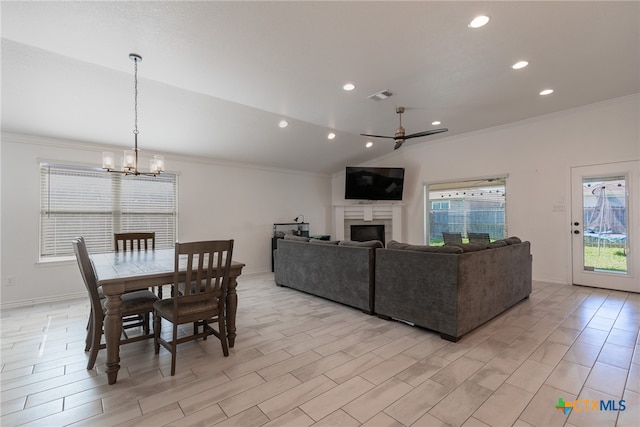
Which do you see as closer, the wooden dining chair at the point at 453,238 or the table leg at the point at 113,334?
the table leg at the point at 113,334

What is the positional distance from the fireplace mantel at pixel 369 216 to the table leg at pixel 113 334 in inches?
227

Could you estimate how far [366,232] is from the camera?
7.45m

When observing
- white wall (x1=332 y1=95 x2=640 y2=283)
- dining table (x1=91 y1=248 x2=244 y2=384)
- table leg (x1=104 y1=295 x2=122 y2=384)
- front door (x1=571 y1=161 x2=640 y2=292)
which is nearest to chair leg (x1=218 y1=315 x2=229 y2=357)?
dining table (x1=91 y1=248 x2=244 y2=384)

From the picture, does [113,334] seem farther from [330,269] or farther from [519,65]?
[519,65]

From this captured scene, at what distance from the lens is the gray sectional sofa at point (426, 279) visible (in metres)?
2.76

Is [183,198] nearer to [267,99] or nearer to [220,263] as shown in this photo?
[267,99]

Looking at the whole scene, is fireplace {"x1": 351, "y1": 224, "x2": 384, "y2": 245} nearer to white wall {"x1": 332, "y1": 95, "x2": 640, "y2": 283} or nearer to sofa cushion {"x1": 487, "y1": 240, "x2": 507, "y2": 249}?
white wall {"x1": 332, "y1": 95, "x2": 640, "y2": 283}

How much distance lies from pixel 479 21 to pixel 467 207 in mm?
4268

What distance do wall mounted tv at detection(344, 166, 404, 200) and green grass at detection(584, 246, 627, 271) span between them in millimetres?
3469

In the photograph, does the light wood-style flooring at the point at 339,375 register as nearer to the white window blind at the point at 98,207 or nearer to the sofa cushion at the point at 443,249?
the sofa cushion at the point at 443,249

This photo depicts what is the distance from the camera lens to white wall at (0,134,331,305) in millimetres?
3951

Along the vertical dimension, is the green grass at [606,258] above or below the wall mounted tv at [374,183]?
below

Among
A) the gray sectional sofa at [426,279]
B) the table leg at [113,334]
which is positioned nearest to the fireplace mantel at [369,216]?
the gray sectional sofa at [426,279]

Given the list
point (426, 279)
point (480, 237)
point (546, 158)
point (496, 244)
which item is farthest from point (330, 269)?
point (546, 158)
